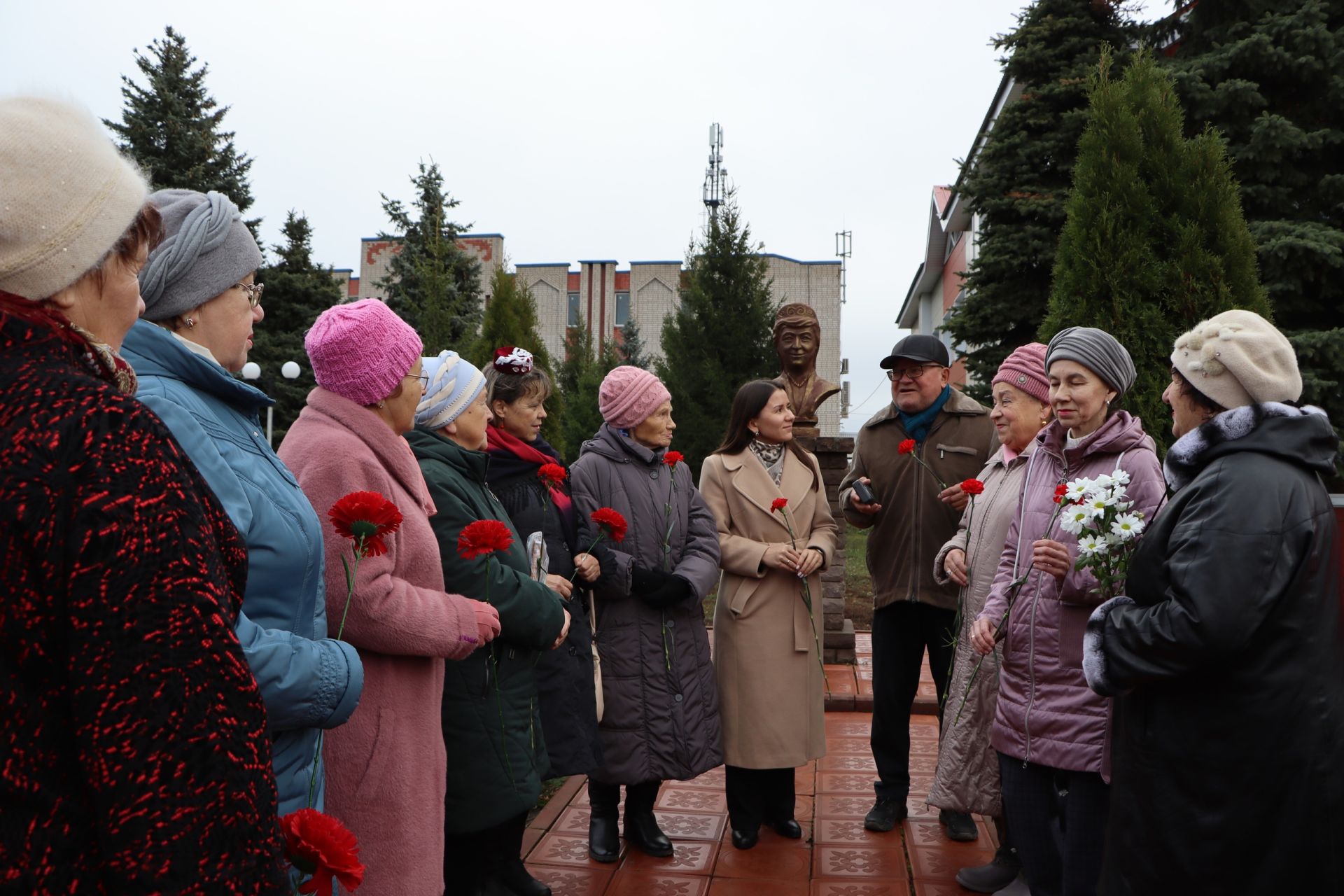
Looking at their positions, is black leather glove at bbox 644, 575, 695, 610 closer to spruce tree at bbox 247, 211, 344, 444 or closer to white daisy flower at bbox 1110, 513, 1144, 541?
white daisy flower at bbox 1110, 513, 1144, 541

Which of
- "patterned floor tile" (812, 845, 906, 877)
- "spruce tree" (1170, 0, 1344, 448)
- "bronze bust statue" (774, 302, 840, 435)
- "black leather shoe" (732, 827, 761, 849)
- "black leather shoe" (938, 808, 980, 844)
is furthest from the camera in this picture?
"spruce tree" (1170, 0, 1344, 448)

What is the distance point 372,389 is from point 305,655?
973mm

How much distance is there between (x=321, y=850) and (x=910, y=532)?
12.3ft

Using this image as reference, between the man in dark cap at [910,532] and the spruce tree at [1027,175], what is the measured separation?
793cm

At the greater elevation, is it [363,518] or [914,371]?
[914,371]

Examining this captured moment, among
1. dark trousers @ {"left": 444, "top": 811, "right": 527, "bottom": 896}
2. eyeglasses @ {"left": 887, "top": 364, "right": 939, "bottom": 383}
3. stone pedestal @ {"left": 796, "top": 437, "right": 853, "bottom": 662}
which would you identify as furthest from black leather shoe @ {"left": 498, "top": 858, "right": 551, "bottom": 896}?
stone pedestal @ {"left": 796, "top": 437, "right": 853, "bottom": 662}

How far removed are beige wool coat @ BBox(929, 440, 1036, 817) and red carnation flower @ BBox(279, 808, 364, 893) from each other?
288cm

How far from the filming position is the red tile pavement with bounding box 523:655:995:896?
398 centimetres

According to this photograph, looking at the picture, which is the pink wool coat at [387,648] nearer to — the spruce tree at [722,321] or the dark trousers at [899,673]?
the dark trousers at [899,673]

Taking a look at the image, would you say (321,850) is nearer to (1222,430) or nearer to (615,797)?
(1222,430)

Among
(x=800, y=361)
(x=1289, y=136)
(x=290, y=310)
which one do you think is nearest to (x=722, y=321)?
(x=290, y=310)

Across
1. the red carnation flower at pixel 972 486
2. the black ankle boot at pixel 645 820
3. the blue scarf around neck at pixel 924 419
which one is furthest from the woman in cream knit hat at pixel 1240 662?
the blue scarf around neck at pixel 924 419

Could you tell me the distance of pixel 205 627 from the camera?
3.36 ft

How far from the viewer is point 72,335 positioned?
1106mm
